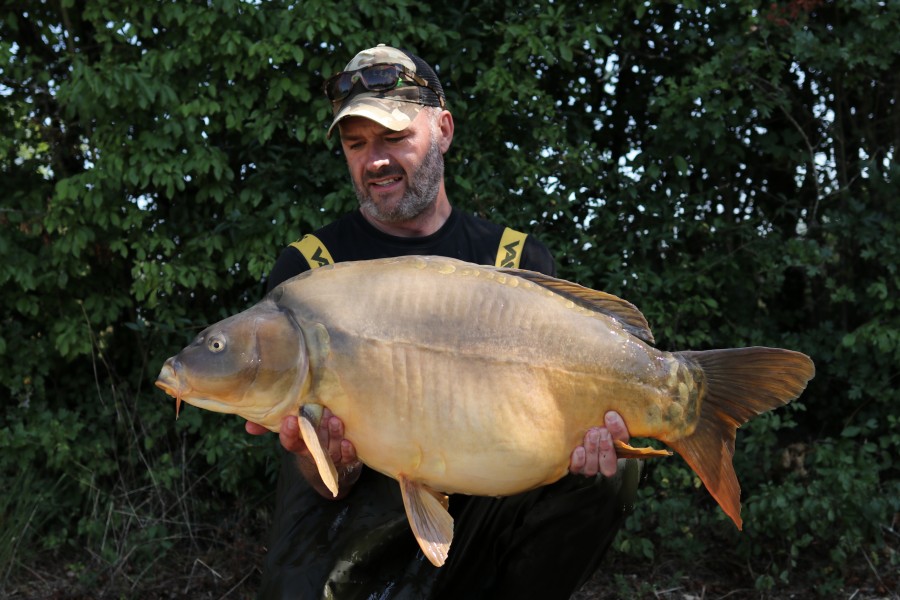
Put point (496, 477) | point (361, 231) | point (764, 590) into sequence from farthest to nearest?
point (764, 590) < point (361, 231) < point (496, 477)

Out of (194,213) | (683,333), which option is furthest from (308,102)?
(683,333)

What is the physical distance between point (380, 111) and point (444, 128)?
0.32m

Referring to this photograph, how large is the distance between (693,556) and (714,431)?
1745mm

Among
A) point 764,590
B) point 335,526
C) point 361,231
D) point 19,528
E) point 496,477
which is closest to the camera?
point 496,477

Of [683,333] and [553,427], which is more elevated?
[553,427]

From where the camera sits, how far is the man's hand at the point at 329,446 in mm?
2062

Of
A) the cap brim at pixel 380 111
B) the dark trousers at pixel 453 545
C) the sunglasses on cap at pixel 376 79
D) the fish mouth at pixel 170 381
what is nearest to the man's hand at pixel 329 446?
the dark trousers at pixel 453 545

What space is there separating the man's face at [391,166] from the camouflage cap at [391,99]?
0.12 ft

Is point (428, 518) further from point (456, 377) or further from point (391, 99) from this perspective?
point (391, 99)

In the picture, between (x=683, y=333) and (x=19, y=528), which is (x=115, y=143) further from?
(x=683, y=333)

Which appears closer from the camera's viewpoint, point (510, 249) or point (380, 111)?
point (380, 111)

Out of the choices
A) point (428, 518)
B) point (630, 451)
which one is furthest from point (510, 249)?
point (428, 518)

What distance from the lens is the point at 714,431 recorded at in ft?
7.02

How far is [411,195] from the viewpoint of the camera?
276cm
